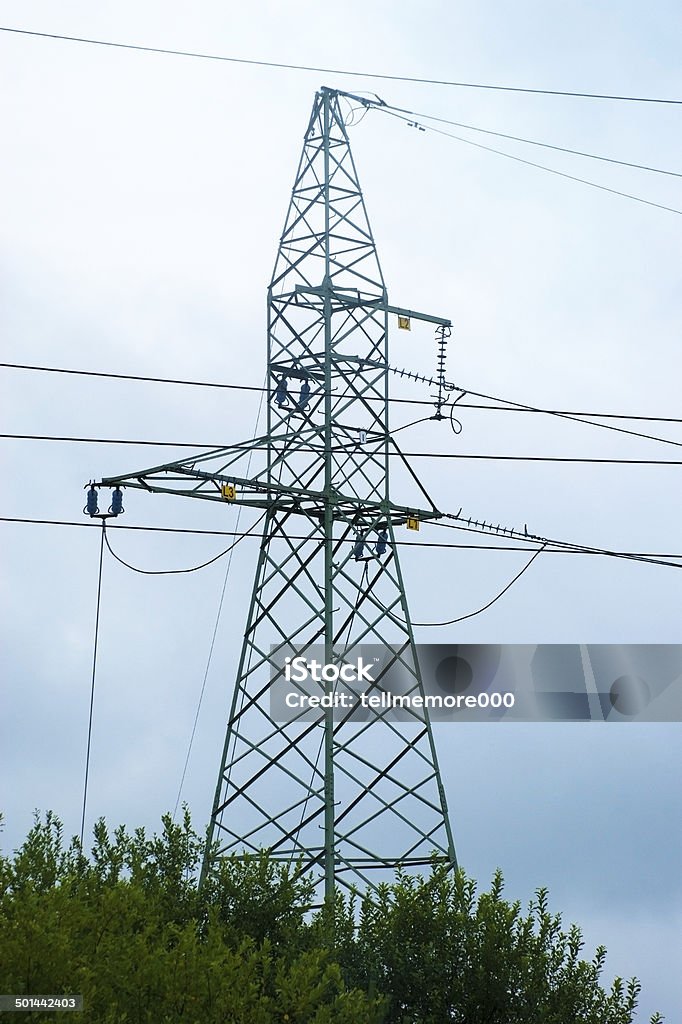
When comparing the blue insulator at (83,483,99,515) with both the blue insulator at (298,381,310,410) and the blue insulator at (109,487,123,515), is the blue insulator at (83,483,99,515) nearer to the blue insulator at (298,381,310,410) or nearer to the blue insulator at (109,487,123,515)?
the blue insulator at (109,487,123,515)

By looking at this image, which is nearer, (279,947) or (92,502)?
(279,947)

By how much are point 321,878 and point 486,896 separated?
617 cm

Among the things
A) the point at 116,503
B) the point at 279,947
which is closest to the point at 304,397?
the point at 116,503

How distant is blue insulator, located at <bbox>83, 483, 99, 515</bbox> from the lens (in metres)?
27.5

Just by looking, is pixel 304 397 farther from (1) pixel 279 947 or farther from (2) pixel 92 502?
(1) pixel 279 947

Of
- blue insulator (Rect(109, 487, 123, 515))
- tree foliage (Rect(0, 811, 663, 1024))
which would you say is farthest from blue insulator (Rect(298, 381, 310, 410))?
tree foliage (Rect(0, 811, 663, 1024))

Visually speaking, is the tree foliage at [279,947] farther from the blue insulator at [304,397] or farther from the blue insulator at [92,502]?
the blue insulator at [304,397]

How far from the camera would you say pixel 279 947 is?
2100 centimetres

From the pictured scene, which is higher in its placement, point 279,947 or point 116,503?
point 116,503

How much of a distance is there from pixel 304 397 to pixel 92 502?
5.96 meters

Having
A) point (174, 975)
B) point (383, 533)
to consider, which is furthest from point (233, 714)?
point (174, 975)

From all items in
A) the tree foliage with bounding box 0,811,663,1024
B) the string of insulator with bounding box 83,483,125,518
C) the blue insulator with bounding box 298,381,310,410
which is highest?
the blue insulator with bounding box 298,381,310,410

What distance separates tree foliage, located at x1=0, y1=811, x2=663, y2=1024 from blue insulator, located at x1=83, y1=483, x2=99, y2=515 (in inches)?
255

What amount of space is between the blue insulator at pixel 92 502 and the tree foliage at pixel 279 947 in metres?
6.47
